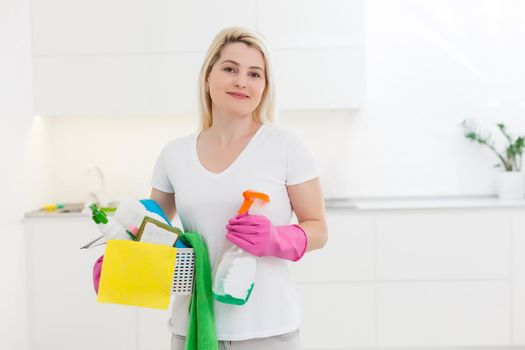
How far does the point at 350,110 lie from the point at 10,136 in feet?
5.60

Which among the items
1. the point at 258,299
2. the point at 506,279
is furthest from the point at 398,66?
→ the point at 258,299

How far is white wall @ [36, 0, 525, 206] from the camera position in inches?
138

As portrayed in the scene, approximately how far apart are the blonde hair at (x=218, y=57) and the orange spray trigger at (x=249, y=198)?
255 millimetres

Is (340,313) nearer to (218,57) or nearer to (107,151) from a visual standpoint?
(107,151)

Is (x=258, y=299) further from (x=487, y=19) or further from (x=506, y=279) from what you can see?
(x=487, y=19)

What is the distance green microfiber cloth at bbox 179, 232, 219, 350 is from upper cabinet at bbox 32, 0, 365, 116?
1.89 meters

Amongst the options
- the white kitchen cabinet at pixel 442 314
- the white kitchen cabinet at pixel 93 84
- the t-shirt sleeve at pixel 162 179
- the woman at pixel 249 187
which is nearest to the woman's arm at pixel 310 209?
the woman at pixel 249 187

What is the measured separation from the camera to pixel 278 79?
3246 millimetres

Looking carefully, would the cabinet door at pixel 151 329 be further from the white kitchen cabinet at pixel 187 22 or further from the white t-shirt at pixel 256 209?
the white t-shirt at pixel 256 209

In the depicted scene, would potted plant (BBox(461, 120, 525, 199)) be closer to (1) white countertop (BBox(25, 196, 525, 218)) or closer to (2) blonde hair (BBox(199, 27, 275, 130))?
(1) white countertop (BBox(25, 196, 525, 218))

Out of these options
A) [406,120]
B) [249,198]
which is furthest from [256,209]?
[406,120]

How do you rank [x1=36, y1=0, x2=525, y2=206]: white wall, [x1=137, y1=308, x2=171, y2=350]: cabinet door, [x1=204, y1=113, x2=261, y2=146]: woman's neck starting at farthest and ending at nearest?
[x1=36, y1=0, x2=525, y2=206]: white wall
[x1=137, y1=308, x2=171, y2=350]: cabinet door
[x1=204, y1=113, x2=261, y2=146]: woman's neck

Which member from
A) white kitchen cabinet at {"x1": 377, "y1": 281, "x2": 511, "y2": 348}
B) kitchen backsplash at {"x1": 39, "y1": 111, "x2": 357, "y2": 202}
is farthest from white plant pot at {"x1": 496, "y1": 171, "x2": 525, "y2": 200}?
kitchen backsplash at {"x1": 39, "y1": 111, "x2": 357, "y2": 202}

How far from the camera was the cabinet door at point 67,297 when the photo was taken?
312 centimetres
